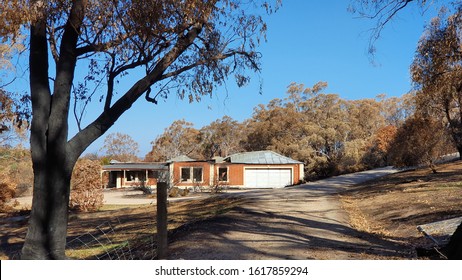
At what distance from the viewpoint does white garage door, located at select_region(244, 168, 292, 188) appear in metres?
26.1

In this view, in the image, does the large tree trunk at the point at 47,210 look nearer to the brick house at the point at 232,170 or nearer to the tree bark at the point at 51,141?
the tree bark at the point at 51,141

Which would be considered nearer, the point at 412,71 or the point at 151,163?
the point at 412,71

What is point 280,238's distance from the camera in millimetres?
7699

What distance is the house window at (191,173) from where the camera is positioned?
91.0 feet

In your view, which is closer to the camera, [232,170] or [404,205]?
[404,205]

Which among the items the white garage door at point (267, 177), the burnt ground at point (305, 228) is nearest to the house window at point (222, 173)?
the white garage door at point (267, 177)

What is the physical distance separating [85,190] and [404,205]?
16211mm

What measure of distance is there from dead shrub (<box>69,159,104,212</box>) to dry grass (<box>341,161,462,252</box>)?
12450 mm

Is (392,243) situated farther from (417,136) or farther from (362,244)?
(417,136)

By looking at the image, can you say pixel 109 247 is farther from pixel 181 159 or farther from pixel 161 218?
pixel 181 159

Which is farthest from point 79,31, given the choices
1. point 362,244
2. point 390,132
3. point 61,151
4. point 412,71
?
point 390,132

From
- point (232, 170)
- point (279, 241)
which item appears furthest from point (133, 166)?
point (279, 241)

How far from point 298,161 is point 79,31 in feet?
61.6
